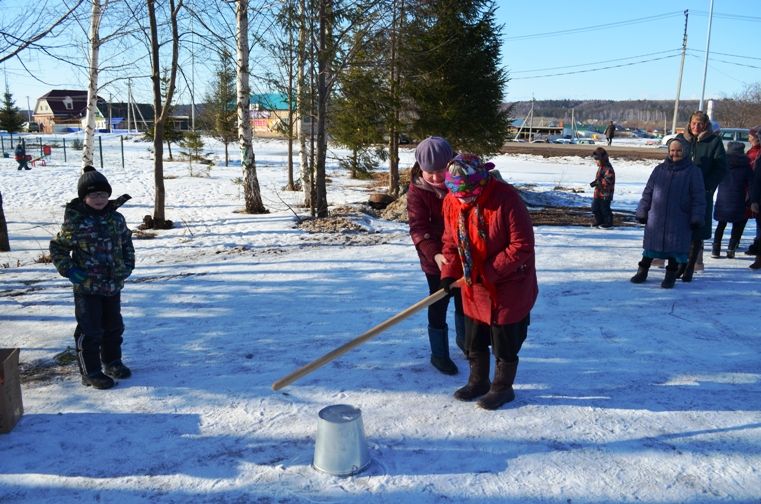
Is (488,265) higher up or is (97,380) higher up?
(488,265)

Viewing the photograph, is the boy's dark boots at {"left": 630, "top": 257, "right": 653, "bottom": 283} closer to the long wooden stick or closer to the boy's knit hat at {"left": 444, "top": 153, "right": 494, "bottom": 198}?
the long wooden stick

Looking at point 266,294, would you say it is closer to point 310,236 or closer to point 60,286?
point 60,286

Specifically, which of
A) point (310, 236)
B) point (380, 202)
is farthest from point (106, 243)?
point (380, 202)

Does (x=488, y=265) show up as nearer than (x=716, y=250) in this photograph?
Yes

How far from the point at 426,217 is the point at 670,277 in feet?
12.5

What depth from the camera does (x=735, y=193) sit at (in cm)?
784

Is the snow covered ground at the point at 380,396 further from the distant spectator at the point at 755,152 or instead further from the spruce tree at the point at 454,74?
the spruce tree at the point at 454,74

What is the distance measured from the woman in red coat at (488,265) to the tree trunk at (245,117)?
30.9ft

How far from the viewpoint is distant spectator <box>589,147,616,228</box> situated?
33.9ft

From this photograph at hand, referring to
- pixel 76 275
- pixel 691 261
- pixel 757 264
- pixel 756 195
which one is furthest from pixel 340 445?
pixel 756 195

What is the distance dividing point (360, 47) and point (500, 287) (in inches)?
349

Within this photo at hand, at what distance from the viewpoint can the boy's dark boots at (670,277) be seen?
641 centimetres

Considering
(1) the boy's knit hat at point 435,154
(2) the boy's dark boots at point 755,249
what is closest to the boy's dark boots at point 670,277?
(2) the boy's dark boots at point 755,249

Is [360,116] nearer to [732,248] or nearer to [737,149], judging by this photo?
[737,149]
